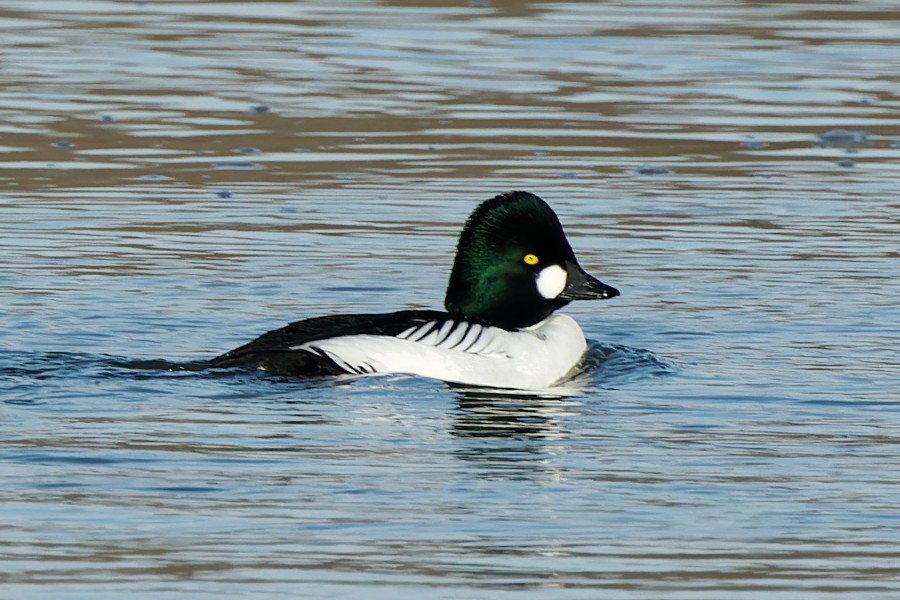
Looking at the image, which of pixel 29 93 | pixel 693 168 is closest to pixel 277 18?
pixel 29 93

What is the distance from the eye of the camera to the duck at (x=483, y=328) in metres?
8.45

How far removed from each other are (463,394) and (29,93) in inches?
374

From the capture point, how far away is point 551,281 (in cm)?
910

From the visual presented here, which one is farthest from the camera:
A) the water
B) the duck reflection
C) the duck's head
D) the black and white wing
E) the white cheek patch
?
the white cheek patch

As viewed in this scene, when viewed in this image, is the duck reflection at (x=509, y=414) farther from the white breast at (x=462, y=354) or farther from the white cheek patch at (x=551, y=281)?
the white cheek patch at (x=551, y=281)

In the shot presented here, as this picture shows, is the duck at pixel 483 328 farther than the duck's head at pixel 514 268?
No

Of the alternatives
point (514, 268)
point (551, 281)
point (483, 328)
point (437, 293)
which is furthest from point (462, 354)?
point (437, 293)

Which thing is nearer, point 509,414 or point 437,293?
point 509,414

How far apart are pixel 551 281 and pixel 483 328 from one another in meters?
0.46

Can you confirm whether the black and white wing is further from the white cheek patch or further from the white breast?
the white cheek patch

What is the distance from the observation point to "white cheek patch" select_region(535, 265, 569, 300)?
29.8 feet

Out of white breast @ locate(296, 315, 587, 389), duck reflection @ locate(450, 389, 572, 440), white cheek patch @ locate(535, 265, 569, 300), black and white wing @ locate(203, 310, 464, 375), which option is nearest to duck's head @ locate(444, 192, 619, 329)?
white cheek patch @ locate(535, 265, 569, 300)

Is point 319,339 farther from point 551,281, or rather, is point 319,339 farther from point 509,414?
point 551,281

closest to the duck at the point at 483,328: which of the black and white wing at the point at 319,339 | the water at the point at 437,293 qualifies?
the black and white wing at the point at 319,339
